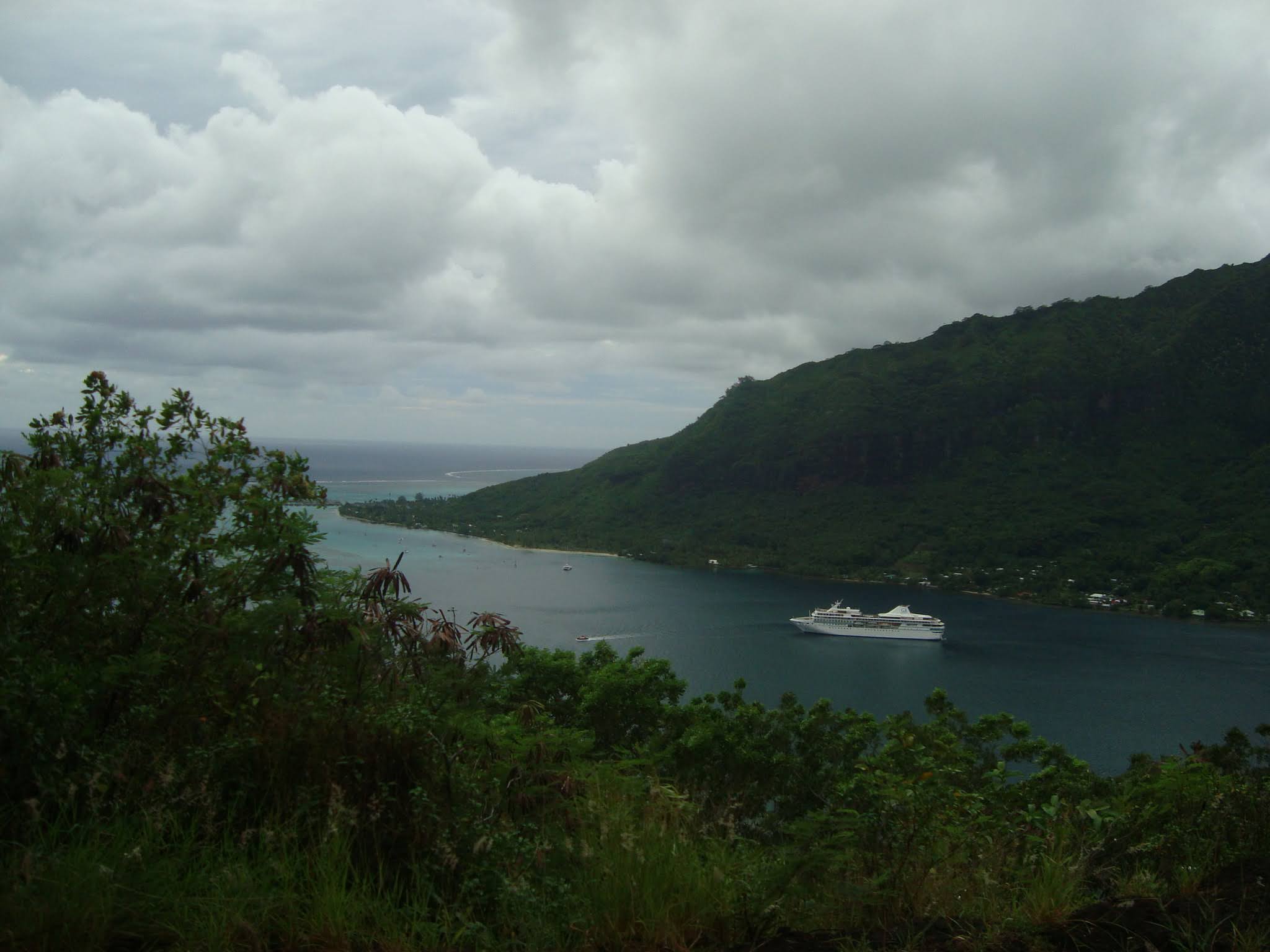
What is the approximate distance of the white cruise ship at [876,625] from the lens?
39.2 metres

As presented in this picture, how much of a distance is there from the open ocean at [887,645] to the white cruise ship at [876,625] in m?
0.86

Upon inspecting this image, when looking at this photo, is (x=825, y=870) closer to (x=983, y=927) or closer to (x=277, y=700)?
(x=983, y=927)

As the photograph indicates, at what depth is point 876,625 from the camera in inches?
1604

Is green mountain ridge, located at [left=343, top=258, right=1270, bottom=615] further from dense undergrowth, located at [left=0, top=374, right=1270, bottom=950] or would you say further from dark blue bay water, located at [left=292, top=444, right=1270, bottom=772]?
dense undergrowth, located at [left=0, top=374, right=1270, bottom=950]

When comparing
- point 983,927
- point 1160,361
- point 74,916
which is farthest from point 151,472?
point 1160,361

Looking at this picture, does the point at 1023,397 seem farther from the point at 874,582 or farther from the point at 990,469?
the point at 874,582

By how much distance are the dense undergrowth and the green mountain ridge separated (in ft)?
171

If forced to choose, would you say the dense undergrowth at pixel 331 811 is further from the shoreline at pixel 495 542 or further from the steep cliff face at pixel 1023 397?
the steep cliff face at pixel 1023 397

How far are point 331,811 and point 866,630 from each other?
4028 centimetres

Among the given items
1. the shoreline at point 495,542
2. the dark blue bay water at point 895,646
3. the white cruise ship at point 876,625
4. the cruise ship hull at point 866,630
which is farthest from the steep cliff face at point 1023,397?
the cruise ship hull at point 866,630

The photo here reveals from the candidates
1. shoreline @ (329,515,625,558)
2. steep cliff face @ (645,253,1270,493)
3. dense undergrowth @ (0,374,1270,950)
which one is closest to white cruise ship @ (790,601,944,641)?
shoreline @ (329,515,625,558)

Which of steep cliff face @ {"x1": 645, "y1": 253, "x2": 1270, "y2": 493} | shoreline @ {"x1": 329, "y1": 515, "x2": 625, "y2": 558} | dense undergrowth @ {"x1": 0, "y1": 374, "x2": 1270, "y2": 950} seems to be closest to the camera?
dense undergrowth @ {"x1": 0, "y1": 374, "x2": 1270, "y2": 950}

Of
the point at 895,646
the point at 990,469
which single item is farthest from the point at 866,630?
the point at 990,469

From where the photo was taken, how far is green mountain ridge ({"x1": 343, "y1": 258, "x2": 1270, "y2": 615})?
58031 mm
